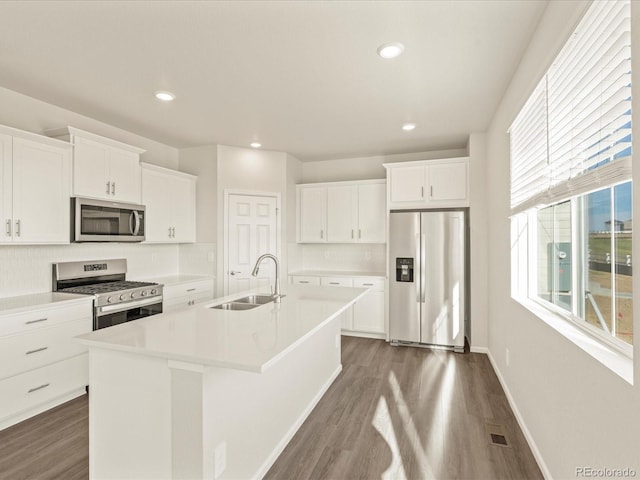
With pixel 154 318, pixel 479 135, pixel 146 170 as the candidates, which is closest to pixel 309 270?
pixel 146 170

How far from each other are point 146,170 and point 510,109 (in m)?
3.81

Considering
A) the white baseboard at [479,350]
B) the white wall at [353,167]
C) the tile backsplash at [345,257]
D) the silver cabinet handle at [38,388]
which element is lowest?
the white baseboard at [479,350]

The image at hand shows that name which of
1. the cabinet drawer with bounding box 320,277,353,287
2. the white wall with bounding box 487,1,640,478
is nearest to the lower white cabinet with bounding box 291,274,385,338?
the cabinet drawer with bounding box 320,277,353,287

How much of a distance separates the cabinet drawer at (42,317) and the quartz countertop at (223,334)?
132 cm

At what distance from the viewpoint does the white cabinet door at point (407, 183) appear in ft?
14.6

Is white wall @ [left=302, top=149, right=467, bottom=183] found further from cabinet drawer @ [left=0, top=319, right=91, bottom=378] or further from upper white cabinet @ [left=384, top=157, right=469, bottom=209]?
cabinet drawer @ [left=0, top=319, right=91, bottom=378]

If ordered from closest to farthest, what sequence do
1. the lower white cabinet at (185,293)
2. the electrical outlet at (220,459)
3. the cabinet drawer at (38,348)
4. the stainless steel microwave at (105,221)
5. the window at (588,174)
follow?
the window at (588,174), the electrical outlet at (220,459), the cabinet drawer at (38,348), the stainless steel microwave at (105,221), the lower white cabinet at (185,293)

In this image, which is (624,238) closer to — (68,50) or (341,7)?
(341,7)

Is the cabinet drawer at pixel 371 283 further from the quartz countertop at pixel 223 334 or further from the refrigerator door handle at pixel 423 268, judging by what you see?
the quartz countertop at pixel 223 334

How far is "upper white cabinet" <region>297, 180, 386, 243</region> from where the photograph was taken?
4.89 meters

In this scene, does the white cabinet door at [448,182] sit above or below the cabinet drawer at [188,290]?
above

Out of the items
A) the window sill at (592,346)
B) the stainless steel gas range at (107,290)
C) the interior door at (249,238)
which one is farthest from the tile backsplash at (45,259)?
the window sill at (592,346)

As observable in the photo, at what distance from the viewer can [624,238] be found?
132cm

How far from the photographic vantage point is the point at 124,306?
322 centimetres
